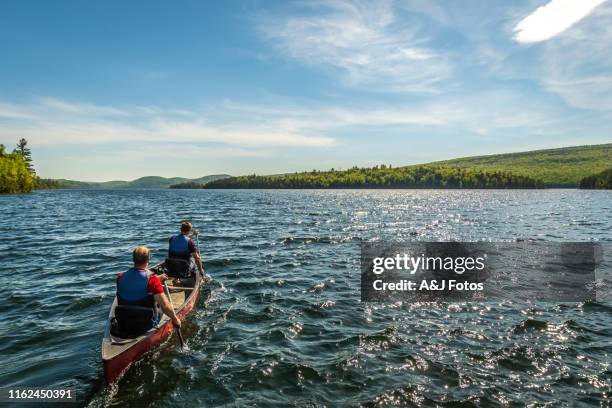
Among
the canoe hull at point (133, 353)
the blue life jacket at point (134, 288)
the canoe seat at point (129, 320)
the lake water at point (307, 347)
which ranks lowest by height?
the lake water at point (307, 347)

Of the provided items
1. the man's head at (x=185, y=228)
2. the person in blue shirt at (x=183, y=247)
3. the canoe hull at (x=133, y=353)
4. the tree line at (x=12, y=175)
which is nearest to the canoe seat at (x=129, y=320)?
the canoe hull at (x=133, y=353)

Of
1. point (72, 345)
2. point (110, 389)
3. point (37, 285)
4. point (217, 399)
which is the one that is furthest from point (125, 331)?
point (37, 285)

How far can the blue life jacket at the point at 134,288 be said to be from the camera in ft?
32.6

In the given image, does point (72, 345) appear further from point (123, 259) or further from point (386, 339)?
point (123, 259)

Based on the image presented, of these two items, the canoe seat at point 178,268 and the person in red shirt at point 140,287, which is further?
the canoe seat at point 178,268

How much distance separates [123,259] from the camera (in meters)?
23.7

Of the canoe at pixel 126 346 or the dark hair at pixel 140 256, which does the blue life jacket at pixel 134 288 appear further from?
the canoe at pixel 126 346

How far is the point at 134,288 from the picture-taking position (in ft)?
32.7

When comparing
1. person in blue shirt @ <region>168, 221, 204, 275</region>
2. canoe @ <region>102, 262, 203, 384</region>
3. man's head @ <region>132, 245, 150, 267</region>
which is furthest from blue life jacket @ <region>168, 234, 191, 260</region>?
man's head @ <region>132, 245, 150, 267</region>

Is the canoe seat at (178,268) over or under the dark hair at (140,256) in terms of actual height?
under

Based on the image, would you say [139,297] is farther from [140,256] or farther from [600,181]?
[600,181]

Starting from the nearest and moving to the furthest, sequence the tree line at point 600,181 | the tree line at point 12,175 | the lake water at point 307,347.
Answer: the lake water at point 307,347 < the tree line at point 12,175 < the tree line at point 600,181

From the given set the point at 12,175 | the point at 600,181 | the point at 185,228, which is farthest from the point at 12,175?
the point at 600,181

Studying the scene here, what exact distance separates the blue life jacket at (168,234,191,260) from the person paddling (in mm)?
6246
